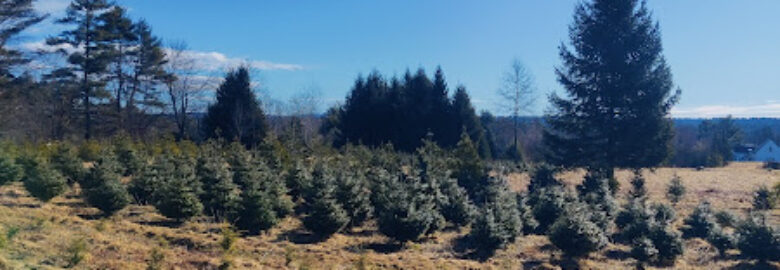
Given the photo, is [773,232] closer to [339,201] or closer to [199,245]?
[339,201]

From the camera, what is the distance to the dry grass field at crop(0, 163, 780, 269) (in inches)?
245

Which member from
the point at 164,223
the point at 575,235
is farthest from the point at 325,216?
the point at 575,235

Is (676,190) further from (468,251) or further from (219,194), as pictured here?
(219,194)

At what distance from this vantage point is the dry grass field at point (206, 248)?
20.5 ft

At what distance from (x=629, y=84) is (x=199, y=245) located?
59.4ft

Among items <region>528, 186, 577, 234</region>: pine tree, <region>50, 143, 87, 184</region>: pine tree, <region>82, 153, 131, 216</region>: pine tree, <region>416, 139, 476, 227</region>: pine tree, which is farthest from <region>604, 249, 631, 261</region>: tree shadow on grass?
<region>50, 143, 87, 184</region>: pine tree

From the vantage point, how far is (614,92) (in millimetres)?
19500

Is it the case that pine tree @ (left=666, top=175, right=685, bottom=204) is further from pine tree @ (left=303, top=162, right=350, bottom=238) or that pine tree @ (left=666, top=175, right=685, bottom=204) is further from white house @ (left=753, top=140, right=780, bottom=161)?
white house @ (left=753, top=140, right=780, bottom=161)

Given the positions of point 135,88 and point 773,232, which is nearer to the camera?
point 773,232

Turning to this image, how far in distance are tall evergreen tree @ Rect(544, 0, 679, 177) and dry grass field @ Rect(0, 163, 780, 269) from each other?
337 inches

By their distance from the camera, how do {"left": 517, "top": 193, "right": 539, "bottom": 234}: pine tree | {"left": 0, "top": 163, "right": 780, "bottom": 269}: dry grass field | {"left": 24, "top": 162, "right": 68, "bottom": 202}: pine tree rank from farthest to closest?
{"left": 517, "top": 193, "right": 539, "bottom": 234}: pine tree
{"left": 24, "top": 162, "right": 68, "bottom": 202}: pine tree
{"left": 0, "top": 163, "right": 780, "bottom": 269}: dry grass field

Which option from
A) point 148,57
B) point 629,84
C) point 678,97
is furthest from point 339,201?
point 148,57

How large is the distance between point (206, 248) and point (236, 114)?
1928cm

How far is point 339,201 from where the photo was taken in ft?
34.3
